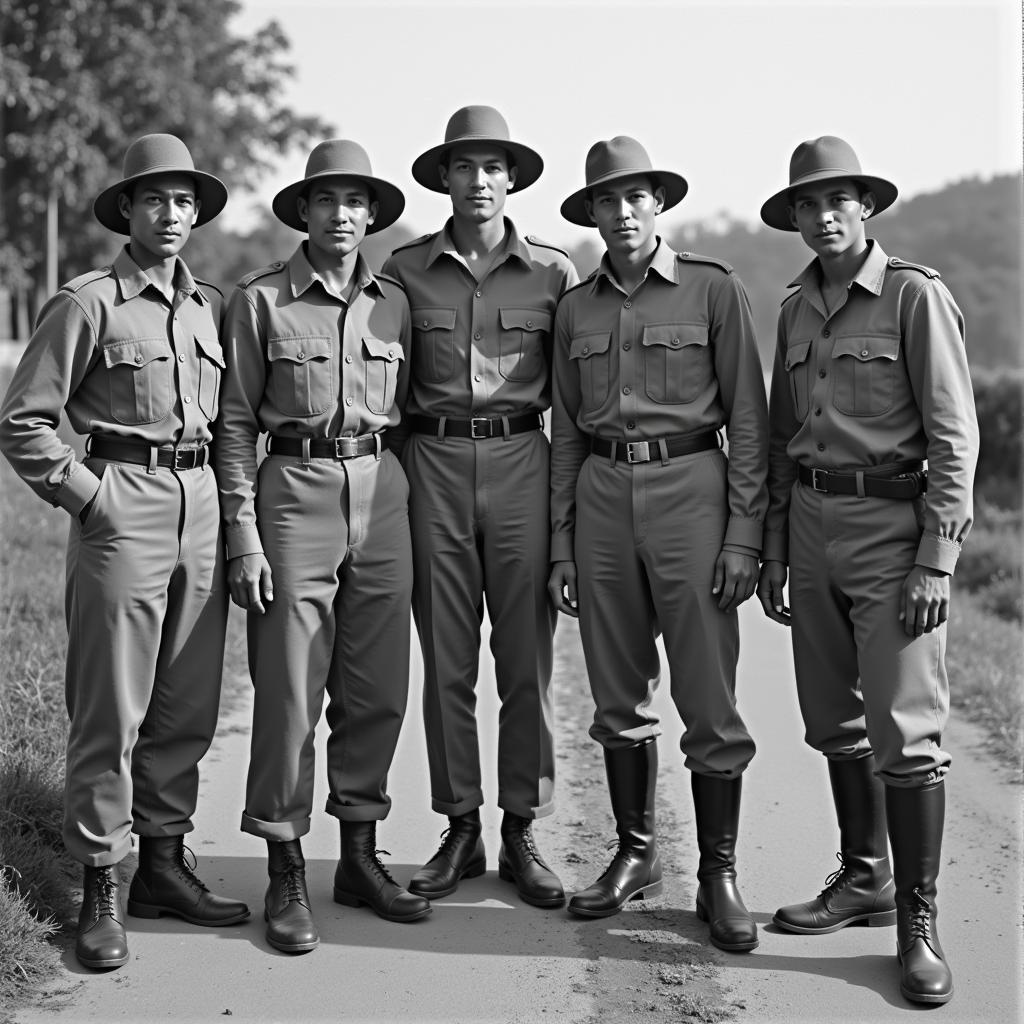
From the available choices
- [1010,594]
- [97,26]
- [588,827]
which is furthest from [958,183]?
[588,827]

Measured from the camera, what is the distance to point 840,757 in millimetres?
4270

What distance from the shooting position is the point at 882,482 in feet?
13.2

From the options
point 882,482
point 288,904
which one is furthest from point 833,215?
point 288,904

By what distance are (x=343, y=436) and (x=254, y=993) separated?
71.7 inches

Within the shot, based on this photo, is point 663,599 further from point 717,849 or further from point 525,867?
point 525,867

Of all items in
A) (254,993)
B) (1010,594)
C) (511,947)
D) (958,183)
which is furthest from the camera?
(958,183)

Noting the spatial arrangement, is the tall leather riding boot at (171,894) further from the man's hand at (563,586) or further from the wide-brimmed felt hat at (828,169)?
the wide-brimmed felt hat at (828,169)

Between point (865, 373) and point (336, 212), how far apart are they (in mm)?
1871

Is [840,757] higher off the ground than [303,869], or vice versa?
[840,757]

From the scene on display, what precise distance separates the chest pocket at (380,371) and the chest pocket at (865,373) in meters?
1.52

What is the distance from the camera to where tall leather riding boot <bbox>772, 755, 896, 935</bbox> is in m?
4.22

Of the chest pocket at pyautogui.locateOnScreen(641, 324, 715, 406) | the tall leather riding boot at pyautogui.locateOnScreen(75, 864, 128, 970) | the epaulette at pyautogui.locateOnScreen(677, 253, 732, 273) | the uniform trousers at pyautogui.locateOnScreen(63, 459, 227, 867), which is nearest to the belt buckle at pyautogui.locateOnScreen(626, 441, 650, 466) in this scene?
the chest pocket at pyautogui.locateOnScreen(641, 324, 715, 406)

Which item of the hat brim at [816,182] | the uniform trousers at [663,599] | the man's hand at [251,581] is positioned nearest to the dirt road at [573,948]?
the uniform trousers at [663,599]

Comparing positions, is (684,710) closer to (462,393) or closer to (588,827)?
(588,827)
